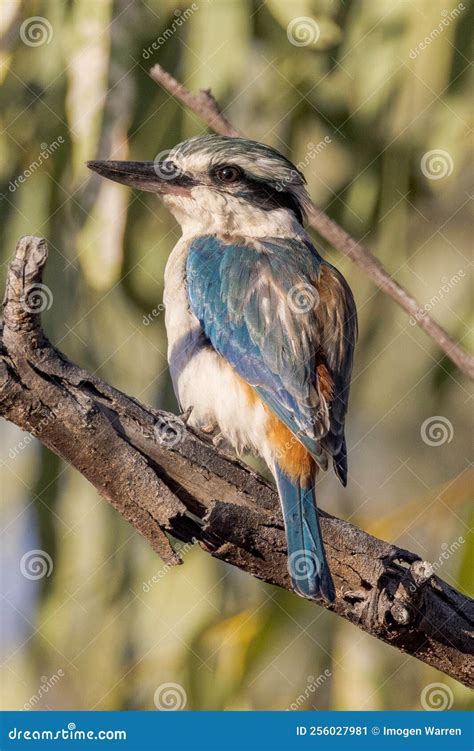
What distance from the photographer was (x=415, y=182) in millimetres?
3254

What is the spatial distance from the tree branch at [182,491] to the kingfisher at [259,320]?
0.09 m

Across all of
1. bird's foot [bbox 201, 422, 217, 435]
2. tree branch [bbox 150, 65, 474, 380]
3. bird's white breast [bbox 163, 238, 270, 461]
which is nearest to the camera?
tree branch [bbox 150, 65, 474, 380]

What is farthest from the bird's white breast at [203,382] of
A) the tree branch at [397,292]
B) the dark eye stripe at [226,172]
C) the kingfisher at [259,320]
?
the tree branch at [397,292]

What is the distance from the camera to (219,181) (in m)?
3.14

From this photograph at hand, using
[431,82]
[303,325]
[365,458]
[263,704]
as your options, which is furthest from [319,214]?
[263,704]

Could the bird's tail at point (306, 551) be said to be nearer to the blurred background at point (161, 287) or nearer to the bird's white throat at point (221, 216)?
the blurred background at point (161, 287)

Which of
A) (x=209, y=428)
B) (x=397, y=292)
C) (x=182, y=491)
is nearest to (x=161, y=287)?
(x=209, y=428)

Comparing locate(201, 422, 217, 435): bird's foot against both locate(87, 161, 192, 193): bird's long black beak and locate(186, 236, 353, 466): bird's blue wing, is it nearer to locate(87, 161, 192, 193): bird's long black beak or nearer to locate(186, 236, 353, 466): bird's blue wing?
locate(186, 236, 353, 466): bird's blue wing

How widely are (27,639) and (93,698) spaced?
26 centimetres

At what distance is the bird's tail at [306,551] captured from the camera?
86.5 inches

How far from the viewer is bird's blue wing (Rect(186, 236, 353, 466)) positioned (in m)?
2.56

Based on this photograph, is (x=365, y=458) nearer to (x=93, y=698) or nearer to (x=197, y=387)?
(x=197, y=387)

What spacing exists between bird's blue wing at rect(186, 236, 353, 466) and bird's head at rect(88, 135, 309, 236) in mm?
122

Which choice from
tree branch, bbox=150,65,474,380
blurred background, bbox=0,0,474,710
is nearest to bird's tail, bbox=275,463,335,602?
tree branch, bbox=150,65,474,380
